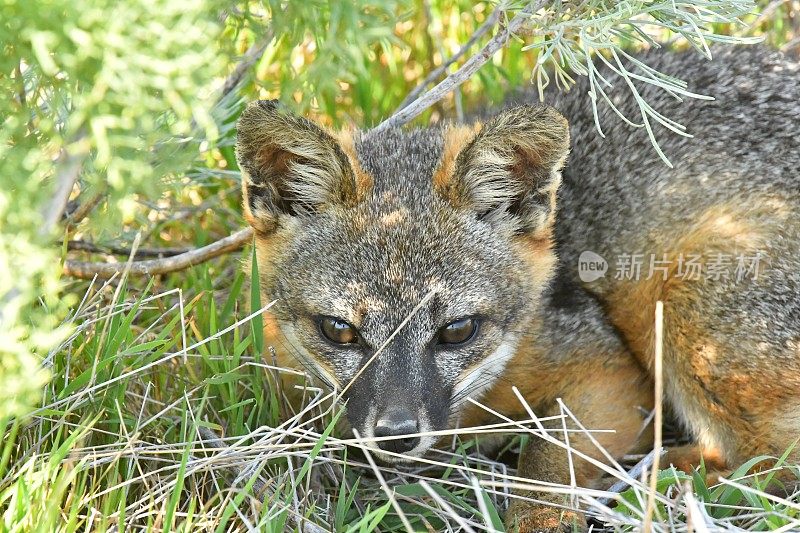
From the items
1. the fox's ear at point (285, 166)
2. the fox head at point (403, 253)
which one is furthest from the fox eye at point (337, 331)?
the fox's ear at point (285, 166)

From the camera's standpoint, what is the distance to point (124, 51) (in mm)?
2438

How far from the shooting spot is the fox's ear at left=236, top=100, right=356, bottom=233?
11.4ft

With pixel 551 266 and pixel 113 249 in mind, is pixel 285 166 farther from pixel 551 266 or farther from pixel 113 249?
pixel 113 249

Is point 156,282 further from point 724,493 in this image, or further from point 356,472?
point 724,493

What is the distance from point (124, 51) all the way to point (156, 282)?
2450 mm

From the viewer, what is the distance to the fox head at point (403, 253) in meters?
3.42

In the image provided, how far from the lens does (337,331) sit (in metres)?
3.54

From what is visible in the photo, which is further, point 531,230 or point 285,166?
point 531,230

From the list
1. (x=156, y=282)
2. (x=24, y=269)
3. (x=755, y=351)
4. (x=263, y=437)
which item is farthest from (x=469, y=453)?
(x=24, y=269)

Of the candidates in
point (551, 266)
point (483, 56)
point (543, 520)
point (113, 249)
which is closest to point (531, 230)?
point (551, 266)

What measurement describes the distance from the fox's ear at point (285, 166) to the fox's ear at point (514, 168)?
44 centimetres

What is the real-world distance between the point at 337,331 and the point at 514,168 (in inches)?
39.7

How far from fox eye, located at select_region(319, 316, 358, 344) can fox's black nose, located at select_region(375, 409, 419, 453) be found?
40 centimetres

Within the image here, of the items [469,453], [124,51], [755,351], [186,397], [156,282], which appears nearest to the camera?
[124,51]
